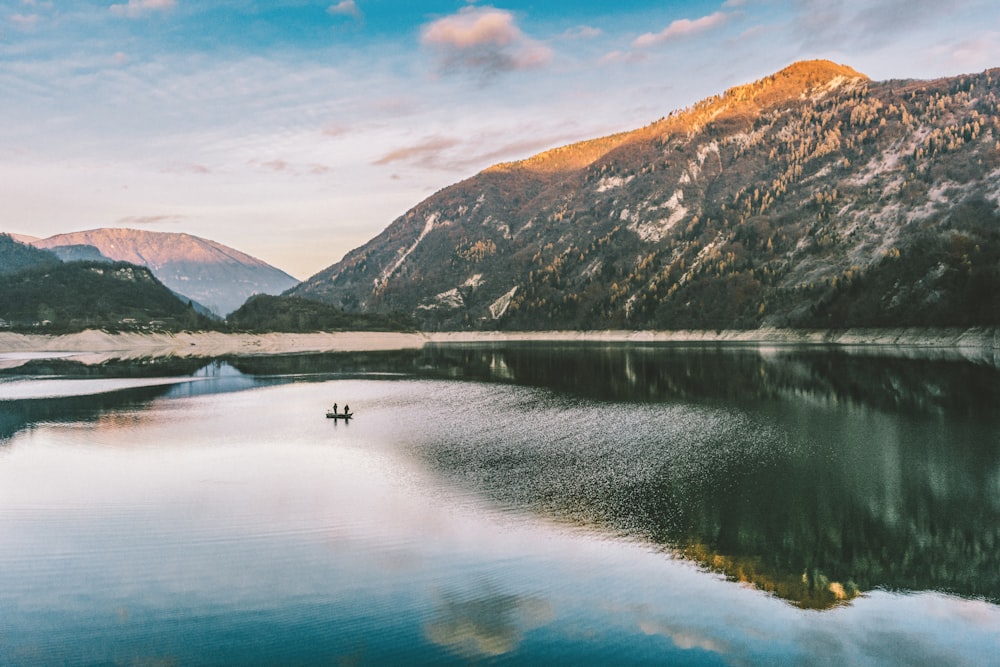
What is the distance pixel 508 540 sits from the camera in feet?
62.6

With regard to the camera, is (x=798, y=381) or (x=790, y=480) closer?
(x=790, y=480)

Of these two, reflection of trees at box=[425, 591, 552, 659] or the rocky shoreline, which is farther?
the rocky shoreline

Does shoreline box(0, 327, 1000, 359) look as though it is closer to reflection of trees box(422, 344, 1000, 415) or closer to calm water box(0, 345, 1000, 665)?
reflection of trees box(422, 344, 1000, 415)

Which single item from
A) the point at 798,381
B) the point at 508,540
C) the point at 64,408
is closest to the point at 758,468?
the point at 508,540

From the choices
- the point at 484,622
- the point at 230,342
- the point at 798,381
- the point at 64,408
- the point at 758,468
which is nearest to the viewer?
the point at 484,622

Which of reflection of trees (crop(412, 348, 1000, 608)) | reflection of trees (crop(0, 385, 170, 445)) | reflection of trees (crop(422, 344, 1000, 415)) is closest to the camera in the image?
reflection of trees (crop(412, 348, 1000, 608))

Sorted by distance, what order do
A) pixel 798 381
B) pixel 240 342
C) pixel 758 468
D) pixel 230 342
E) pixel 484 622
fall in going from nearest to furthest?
pixel 484 622, pixel 758 468, pixel 798 381, pixel 240 342, pixel 230 342

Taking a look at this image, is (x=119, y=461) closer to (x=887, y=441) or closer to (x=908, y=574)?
(x=908, y=574)

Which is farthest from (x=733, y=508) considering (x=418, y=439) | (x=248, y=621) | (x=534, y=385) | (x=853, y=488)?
(x=534, y=385)

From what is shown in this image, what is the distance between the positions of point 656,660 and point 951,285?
494ft

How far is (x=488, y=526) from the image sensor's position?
20.5 meters

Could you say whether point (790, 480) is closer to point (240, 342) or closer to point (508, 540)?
point (508, 540)

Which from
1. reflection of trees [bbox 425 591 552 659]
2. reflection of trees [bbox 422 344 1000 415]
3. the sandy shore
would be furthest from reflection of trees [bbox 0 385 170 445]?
the sandy shore

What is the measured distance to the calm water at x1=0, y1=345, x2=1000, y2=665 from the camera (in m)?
13.1
